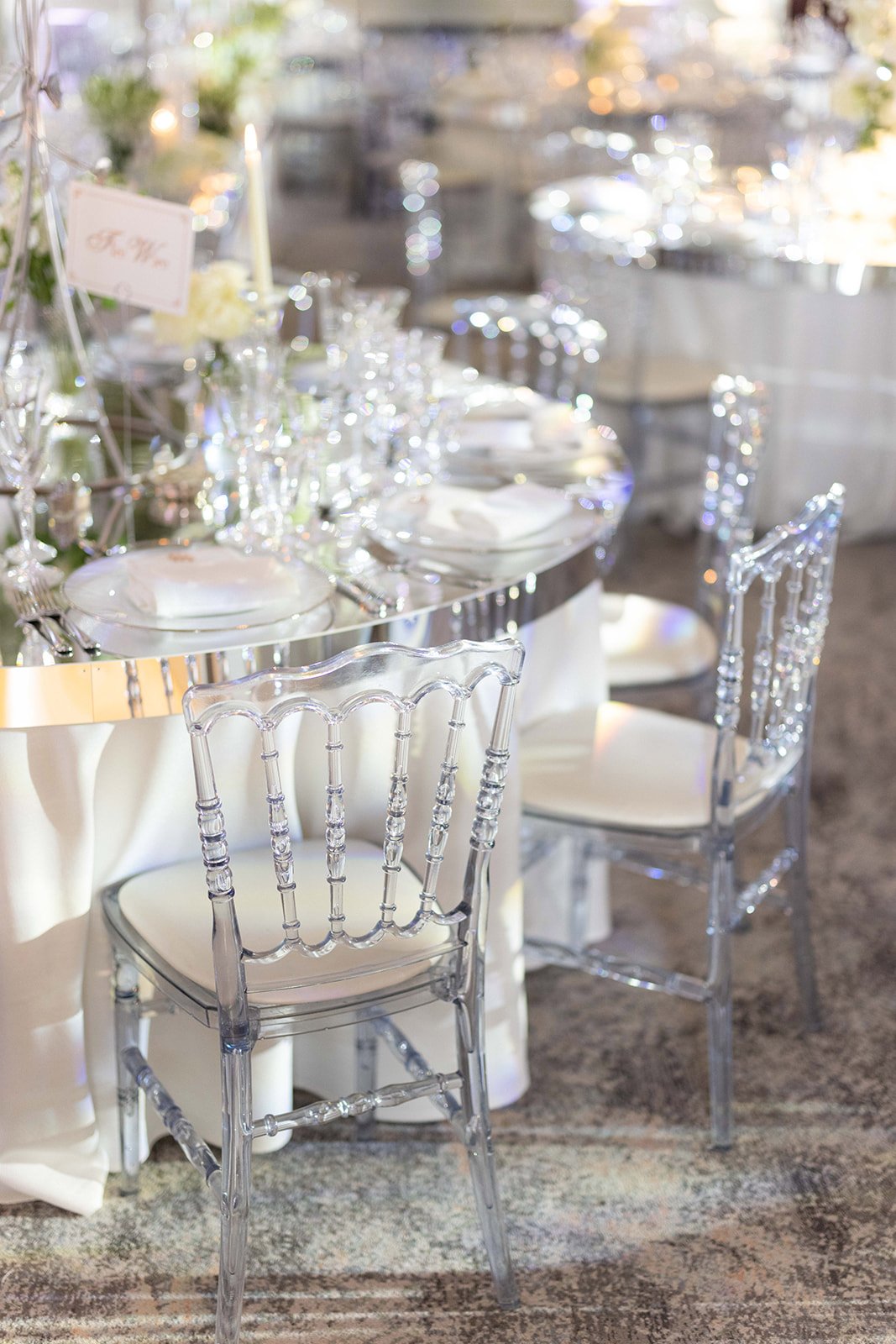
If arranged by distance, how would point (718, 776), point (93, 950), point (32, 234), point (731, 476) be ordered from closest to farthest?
point (93, 950) < point (718, 776) < point (32, 234) < point (731, 476)

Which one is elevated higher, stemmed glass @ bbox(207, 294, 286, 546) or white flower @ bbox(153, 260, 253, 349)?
white flower @ bbox(153, 260, 253, 349)

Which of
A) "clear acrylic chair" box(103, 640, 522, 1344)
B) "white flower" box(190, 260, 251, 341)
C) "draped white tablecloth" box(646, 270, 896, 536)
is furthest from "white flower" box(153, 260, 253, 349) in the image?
"draped white tablecloth" box(646, 270, 896, 536)

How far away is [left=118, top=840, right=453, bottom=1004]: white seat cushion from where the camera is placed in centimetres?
163

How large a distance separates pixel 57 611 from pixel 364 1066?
0.78 metres

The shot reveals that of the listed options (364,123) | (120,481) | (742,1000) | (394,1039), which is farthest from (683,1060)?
(364,123)

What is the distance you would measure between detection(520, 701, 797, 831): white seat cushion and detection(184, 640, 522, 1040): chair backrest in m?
0.42

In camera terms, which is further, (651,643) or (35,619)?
(651,643)

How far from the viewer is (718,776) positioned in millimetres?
2006

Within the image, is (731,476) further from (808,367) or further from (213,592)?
(808,367)

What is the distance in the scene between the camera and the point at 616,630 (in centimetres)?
271

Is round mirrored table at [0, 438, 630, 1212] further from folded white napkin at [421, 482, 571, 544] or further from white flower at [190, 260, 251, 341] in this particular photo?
white flower at [190, 260, 251, 341]

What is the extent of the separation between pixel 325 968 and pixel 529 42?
28.8 feet

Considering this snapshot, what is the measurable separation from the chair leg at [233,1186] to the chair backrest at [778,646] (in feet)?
2.53

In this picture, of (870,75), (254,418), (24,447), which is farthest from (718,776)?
(870,75)
